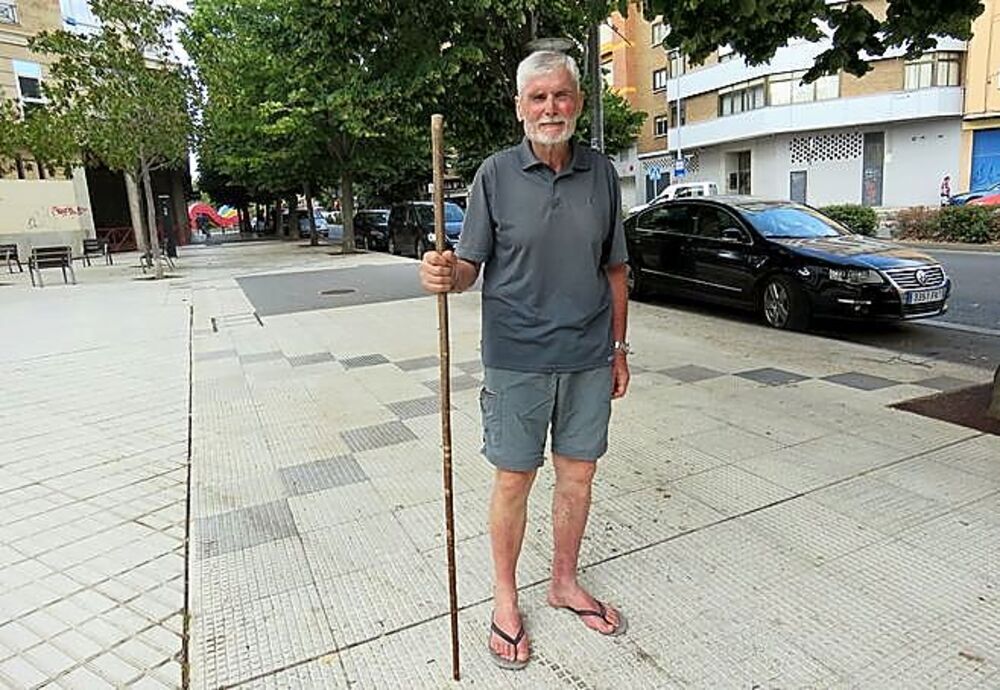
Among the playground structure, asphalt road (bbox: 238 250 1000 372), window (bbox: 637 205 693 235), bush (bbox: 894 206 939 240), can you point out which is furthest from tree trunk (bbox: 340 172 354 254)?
the playground structure

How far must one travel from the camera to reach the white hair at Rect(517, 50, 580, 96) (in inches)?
85.5

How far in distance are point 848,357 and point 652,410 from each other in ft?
8.12

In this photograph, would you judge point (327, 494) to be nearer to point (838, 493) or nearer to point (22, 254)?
point (838, 493)

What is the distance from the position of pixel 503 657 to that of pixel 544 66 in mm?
1891

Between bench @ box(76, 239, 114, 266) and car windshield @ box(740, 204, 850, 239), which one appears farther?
bench @ box(76, 239, 114, 266)

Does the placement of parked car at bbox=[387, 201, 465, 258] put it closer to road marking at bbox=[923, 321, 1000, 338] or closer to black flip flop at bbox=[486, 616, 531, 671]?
road marking at bbox=[923, 321, 1000, 338]

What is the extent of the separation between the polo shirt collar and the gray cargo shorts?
665 mm

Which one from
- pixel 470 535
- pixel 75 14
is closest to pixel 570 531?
pixel 470 535

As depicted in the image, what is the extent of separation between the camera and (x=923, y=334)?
7.57 metres

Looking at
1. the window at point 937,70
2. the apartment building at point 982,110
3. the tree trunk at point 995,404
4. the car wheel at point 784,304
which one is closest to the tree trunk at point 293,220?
the window at point 937,70

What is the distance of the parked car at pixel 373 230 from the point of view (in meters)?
22.7

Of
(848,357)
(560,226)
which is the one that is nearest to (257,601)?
(560,226)

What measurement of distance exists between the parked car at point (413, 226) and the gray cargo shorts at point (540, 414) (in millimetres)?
15557

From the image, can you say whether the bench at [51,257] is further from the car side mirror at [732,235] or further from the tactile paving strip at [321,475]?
the tactile paving strip at [321,475]
